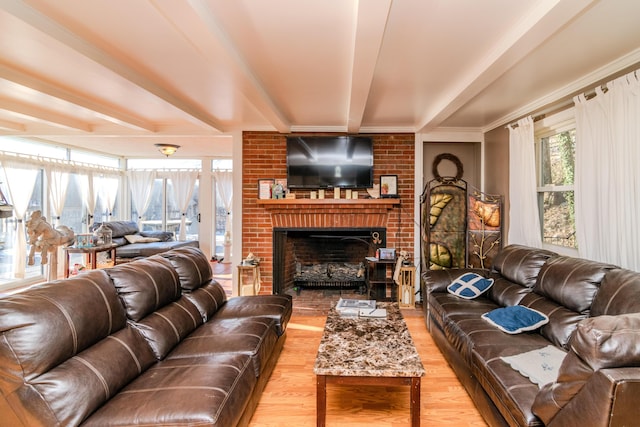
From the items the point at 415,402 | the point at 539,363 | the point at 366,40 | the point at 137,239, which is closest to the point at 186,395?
the point at 415,402

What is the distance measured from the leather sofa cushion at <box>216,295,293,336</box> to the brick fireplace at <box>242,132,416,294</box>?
1.46 metres

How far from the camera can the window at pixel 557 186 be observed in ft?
10.1

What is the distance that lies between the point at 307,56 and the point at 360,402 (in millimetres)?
2390

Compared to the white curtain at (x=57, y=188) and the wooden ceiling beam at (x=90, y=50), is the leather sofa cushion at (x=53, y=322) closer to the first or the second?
the wooden ceiling beam at (x=90, y=50)

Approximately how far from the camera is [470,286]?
3.01m

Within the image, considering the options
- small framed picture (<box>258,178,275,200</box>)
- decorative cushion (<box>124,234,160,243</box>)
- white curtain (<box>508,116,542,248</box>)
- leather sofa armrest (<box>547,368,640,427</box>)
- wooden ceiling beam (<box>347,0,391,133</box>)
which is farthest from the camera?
decorative cushion (<box>124,234,160,243</box>)

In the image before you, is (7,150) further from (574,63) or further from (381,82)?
(574,63)

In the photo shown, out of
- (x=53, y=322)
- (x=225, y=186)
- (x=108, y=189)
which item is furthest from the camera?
(x=225, y=186)

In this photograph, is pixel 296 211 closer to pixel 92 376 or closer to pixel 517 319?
pixel 517 319

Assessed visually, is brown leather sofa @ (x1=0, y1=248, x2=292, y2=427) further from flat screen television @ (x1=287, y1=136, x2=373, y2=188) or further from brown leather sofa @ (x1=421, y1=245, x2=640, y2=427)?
flat screen television @ (x1=287, y1=136, x2=373, y2=188)

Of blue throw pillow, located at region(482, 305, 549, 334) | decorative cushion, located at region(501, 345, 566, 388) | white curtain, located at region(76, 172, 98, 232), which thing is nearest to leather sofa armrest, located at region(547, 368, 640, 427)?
decorative cushion, located at region(501, 345, 566, 388)

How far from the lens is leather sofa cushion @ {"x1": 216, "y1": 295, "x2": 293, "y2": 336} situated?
2561 mm

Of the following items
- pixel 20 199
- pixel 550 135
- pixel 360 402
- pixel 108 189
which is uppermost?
pixel 550 135

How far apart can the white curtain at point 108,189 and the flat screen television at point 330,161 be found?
472cm
